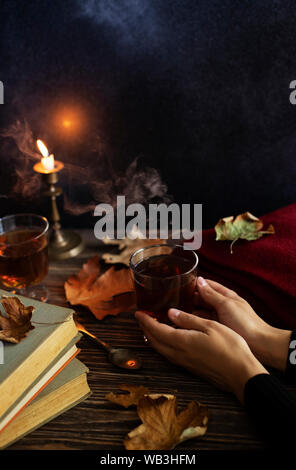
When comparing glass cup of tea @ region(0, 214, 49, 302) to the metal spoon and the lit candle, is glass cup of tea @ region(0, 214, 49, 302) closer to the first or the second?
the lit candle

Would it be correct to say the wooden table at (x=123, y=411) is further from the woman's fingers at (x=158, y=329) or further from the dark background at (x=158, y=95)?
the dark background at (x=158, y=95)

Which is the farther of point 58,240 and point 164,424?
point 58,240

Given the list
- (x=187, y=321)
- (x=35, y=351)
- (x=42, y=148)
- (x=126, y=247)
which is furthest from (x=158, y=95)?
(x=35, y=351)

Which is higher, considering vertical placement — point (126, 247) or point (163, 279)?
point (163, 279)

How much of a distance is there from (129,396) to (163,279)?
0.85 feet

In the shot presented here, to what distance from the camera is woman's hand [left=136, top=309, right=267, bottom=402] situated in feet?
2.79

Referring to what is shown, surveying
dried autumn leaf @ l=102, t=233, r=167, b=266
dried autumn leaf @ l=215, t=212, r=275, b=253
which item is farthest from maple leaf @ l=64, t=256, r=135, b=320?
dried autumn leaf @ l=215, t=212, r=275, b=253

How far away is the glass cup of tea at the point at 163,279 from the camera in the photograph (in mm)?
991

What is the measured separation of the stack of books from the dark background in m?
0.64

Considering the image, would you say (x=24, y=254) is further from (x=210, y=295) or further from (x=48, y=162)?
(x=210, y=295)

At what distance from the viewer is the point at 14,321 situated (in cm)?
91

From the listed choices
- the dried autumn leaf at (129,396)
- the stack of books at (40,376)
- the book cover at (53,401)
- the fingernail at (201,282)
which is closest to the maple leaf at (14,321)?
the stack of books at (40,376)

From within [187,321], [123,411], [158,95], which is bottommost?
[123,411]
